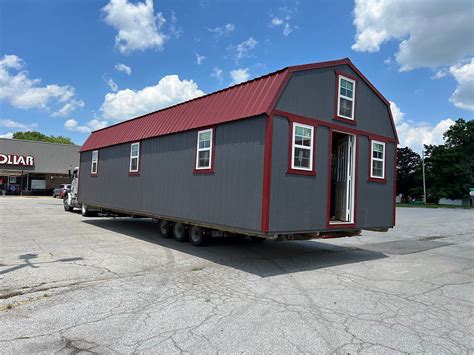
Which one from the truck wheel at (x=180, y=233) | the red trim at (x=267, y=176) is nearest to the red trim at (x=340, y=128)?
the red trim at (x=267, y=176)

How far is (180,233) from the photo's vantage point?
11.9 metres

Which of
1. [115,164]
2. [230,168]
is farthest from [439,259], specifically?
[115,164]

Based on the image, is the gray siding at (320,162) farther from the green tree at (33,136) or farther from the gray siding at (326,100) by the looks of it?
the green tree at (33,136)

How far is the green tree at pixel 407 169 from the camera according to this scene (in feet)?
234

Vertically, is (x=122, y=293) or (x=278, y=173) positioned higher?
(x=278, y=173)

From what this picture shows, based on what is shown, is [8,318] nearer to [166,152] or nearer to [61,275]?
[61,275]

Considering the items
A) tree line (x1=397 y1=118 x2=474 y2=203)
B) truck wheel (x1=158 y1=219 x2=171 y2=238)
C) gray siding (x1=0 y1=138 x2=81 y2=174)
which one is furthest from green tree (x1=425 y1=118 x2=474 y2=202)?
truck wheel (x1=158 y1=219 x2=171 y2=238)

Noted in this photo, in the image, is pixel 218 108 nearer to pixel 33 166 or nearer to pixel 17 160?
pixel 17 160

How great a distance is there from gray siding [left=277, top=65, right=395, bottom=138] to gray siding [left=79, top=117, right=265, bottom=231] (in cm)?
110

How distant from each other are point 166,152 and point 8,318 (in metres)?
7.82

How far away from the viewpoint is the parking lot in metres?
4.41

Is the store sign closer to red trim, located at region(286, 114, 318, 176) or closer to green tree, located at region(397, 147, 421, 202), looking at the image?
red trim, located at region(286, 114, 318, 176)

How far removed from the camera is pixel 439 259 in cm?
1058

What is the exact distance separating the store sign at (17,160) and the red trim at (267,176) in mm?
42914
